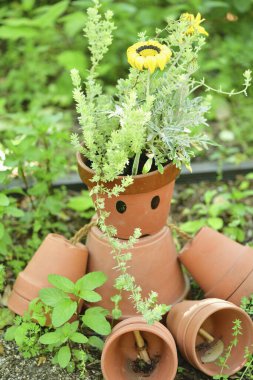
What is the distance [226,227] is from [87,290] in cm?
96

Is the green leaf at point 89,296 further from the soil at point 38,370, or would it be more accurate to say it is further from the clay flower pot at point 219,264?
the clay flower pot at point 219,264

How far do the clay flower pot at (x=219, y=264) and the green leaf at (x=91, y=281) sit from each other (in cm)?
35

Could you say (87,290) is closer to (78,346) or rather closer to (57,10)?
(78,346)

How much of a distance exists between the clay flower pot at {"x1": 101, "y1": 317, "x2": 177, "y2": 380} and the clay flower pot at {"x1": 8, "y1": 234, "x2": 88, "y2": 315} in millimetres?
273

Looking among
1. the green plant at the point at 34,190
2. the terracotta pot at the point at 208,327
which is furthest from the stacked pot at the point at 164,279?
the green plant at the point at 34,190

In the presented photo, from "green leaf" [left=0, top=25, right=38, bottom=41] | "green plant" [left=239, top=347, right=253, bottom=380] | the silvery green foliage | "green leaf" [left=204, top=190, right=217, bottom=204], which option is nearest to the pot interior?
the silvery green foliage

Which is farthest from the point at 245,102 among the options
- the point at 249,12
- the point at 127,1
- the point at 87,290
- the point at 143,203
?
the point at 87,290

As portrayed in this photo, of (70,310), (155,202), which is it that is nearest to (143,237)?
(155,202)

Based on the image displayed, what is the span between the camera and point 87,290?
70.7 inches

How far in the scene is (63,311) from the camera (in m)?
1.73

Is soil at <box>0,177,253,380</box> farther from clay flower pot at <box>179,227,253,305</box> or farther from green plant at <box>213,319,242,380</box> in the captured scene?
clay flower pot at <box>179,227,253,305</box>

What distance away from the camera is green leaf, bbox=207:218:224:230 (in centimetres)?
249

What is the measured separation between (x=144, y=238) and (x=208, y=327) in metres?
0.39

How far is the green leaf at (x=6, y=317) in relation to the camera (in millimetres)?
2059
